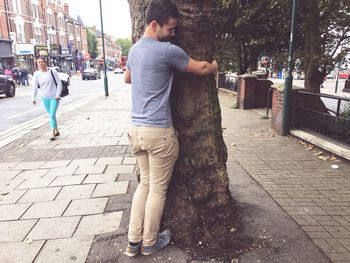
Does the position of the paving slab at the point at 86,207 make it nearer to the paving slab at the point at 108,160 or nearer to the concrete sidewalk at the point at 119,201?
the concrete sidewalk at the point at 119,201

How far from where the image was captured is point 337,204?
3980 millimetres

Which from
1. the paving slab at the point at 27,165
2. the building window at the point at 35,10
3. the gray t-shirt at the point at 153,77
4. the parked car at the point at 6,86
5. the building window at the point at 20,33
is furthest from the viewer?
the building window at the point at 35,10

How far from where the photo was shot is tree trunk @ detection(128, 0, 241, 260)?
9.65ft

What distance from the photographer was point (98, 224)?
11.7ft

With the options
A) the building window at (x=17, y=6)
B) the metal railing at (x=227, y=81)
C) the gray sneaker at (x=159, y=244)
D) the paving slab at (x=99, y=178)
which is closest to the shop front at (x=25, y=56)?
the building window at (x=17, y=6)

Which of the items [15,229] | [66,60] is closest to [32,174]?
[15,229]

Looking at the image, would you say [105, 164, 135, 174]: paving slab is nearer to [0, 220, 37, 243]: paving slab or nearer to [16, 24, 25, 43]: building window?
[0, 220, 37, 243]: paving slab

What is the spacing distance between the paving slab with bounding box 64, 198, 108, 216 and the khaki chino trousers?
1.11m

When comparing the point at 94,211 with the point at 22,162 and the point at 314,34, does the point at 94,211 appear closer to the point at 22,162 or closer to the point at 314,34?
the point at 22,162

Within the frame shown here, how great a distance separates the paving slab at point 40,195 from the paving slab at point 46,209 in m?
0.15

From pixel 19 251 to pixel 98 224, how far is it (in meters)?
0.78

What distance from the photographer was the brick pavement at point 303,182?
130 inches

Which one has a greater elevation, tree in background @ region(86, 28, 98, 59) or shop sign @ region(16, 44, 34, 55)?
tree in background @ region(86, 28, 98, 59)

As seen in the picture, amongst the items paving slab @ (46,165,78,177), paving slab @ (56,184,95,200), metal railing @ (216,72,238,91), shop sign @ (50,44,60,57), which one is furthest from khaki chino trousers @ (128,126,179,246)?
shop sign @ (50,44,60,57)
